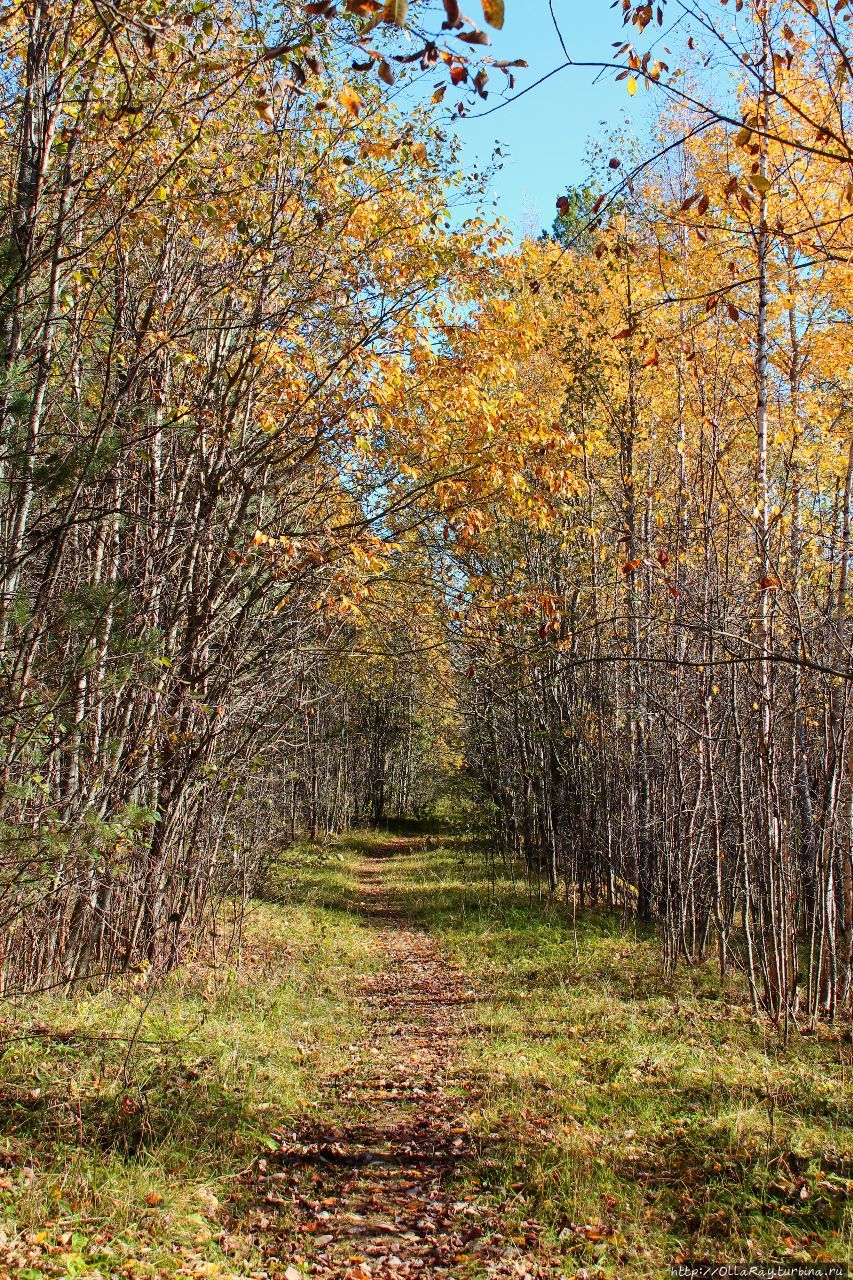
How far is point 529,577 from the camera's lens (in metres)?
11.5

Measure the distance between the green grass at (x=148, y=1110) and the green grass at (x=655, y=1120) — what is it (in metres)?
1.32

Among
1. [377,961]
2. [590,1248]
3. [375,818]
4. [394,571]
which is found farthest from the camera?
[375,818]

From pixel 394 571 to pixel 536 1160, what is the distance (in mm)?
6058

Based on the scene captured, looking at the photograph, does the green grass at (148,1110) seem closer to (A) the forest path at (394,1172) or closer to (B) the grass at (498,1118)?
(B) the grass at (498,1118)

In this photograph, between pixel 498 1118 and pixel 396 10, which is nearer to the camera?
pixel 396 10

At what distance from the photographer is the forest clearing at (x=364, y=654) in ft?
12.8

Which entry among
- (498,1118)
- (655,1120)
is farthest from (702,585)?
(498,1118)

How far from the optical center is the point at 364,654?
24.8 ft

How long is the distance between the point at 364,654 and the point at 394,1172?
4.17m

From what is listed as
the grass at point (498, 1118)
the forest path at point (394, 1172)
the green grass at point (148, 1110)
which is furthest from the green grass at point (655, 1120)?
the green grass at point (148, 1110)

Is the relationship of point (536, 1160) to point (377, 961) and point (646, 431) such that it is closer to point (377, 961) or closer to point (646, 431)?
point (377, 961)

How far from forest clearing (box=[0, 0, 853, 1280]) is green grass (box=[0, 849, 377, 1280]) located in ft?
0.09

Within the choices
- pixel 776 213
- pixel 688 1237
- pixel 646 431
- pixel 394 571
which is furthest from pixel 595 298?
pixel 688 1237

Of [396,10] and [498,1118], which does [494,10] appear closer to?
[396,10]
